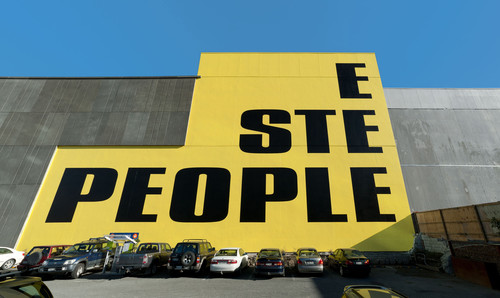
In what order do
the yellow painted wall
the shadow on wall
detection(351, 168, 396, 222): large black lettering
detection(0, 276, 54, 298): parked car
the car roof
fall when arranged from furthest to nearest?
detection(351, 168, 396, 222): large black lettering → the yellow painted wall → the shadow on wall → the car roof → detection(0, 276, 54, 298): parked car

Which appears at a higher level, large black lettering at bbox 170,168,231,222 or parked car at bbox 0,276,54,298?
large black lettering at bbox 170,168,231,222

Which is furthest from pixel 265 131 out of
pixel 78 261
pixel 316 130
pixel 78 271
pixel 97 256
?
pixel 78 271

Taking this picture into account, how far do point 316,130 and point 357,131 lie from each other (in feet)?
11.5

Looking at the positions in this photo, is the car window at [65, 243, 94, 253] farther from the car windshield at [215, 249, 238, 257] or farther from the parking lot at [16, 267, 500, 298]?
the car windshield at [215, 249, 238, 257]

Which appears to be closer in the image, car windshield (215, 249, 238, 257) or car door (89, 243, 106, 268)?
car windshield (215, 249, 238, 257)

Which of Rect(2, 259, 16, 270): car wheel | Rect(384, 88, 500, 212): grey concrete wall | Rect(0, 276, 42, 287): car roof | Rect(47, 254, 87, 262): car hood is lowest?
Rect(2, 259, 16, 270): car wheel

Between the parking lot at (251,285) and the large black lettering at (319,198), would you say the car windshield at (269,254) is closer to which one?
the parking lot at (251,285)

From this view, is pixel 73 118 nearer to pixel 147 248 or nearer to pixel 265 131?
pixel 147 248

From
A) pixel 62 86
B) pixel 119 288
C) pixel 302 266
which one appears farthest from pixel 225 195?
pixel 62 86

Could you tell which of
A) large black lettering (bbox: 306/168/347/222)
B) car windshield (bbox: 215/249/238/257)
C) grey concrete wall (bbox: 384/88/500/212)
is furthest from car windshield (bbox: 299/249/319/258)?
grey concrete wall (bbox: 384/88/500/212)

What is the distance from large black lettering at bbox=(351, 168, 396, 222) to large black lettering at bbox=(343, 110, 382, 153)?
1.78 meters

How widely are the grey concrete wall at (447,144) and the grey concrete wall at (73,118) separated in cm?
1983

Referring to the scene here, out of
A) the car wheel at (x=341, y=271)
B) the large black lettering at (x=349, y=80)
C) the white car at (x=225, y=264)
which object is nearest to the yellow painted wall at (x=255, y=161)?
the large black lettering at (x=349, y=80)

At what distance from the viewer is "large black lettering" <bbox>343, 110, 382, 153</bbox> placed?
18375 mm
